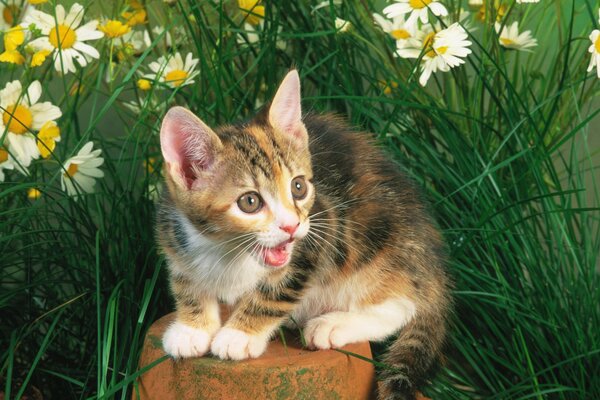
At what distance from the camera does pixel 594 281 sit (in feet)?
8.11

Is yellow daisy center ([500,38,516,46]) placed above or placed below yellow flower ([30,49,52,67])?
below

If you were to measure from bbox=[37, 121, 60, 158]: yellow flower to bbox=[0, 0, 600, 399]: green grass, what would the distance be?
10 centimetres

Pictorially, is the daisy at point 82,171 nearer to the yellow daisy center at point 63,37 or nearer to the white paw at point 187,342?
the yellow daisy center at point 63,37

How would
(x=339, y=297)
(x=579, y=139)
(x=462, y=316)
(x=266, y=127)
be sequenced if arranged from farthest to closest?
(x=579, y=139), (x=462, y=316), (x=339, y=297), (x=266, y=127)

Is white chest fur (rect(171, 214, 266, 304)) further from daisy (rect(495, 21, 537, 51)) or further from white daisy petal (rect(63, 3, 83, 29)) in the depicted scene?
daisy (rect(495, 21, 537, 51))

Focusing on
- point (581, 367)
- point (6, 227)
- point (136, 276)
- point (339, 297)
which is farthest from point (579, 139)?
point (6, 227)

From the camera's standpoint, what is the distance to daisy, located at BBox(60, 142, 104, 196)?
2367 mm

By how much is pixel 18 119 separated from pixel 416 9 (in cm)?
111

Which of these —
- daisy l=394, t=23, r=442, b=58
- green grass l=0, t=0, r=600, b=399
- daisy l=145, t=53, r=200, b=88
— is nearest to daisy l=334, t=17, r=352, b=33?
green grass l=0, t=0, r=600, b=399

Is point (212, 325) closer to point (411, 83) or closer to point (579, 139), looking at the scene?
point (411, 83)

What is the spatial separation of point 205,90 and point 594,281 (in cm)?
127

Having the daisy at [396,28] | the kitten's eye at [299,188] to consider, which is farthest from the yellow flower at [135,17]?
the kitten's eye at [299,188]

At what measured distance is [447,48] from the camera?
2395 mm

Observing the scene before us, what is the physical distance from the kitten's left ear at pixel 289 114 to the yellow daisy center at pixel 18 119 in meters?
0.74
